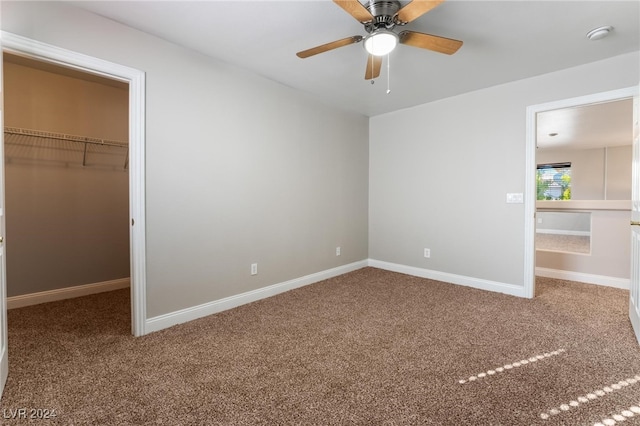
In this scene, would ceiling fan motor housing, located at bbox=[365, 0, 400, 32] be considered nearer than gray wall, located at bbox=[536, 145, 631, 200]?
Yes

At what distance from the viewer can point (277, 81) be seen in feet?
11.0

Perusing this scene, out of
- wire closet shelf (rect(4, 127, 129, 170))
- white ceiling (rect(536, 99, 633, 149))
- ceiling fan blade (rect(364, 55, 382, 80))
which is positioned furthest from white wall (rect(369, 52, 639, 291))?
wire closet shelf (rect(4, 127, 129, 170))

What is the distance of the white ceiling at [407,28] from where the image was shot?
6.65ft

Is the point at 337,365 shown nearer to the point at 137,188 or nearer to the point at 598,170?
the point at 137,188

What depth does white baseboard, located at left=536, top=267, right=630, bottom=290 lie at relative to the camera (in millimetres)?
3623

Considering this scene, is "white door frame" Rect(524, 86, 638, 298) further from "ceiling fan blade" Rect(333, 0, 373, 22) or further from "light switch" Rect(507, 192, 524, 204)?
"ceiling fan blade" Rect(333, 0, 373, 22)

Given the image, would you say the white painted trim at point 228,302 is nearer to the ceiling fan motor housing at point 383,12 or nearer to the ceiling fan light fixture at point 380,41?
the ceiling fan light fixture at point 380,41

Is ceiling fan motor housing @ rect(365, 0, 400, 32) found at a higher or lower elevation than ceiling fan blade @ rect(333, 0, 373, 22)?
higher

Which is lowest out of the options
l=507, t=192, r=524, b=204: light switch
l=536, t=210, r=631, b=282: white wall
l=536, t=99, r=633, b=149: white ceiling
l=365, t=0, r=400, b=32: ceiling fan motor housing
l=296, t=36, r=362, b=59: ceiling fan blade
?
l=536, t=210, r=631, b=282: white wall

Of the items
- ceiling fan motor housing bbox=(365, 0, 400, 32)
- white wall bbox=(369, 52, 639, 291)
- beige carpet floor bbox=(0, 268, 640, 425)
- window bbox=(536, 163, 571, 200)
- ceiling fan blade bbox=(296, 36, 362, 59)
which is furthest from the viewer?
window bbox=(536, 163, 571, 200)

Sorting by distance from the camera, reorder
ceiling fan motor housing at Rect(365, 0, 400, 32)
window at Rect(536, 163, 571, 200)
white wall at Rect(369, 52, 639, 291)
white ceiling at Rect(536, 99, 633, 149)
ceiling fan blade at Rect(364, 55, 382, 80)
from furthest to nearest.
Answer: window at Rect(536, 163, 571, 200)
white ceiling at Rect(536, 99, 633, 149)
white wall at Rect(369, 52, 639, 291)
ceiling fan blade at Rect(364, 55, 382, 80)
ceiling fan motor housing at Rect(365, 0, 400, 32)

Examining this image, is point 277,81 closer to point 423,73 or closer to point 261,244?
point 423,73

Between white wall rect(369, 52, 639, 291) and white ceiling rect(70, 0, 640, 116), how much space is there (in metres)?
0.25

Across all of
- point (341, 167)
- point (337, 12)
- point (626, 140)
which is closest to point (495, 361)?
point (337, 12)
